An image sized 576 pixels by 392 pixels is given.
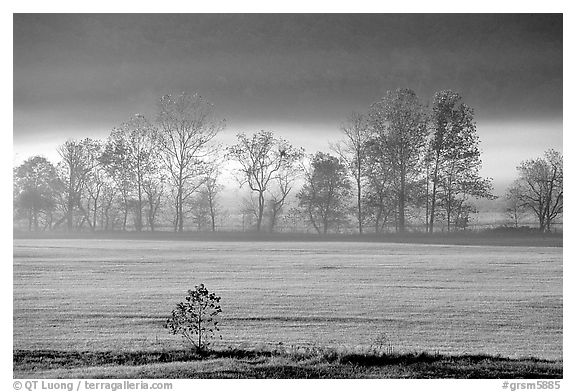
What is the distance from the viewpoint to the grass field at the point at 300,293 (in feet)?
20.0

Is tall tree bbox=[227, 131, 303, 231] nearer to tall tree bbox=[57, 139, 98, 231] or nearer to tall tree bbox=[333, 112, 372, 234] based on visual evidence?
tall tree bbox=[333, 112, 372, 234]

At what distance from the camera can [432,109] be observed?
270 inches

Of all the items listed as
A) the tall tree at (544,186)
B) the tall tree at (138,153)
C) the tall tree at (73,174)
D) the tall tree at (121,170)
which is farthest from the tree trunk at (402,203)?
the tall tree at (73,174)

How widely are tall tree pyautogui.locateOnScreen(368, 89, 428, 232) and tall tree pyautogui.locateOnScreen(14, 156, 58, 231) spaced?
2889mm

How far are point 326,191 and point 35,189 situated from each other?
253 cm

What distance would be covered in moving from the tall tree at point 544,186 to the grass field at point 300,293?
0.31m

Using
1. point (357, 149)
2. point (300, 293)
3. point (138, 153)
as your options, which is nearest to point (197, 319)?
point (300, 293)

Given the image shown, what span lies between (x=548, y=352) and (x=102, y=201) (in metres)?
4.01

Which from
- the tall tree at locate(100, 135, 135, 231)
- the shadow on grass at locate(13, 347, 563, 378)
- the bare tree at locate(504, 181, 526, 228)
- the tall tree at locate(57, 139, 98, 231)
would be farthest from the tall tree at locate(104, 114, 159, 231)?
the bare tree at locate(504, 181, 526, 228)

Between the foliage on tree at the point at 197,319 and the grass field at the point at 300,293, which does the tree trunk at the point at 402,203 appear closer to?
the grass field at the point at 300,293

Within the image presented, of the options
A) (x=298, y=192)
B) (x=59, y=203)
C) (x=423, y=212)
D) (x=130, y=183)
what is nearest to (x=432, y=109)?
(x=423, y=212)

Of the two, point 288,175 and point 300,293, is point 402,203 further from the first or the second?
point 300,293

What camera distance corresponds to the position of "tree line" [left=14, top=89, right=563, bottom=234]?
6.85 meters

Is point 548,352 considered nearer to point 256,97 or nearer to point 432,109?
point 432,109
